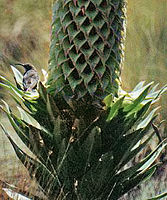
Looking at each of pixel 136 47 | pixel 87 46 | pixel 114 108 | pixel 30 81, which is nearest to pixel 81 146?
pixel 114 108

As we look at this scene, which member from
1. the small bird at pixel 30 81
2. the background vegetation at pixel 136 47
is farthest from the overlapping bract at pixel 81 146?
the background vegetation at pixel 136 47

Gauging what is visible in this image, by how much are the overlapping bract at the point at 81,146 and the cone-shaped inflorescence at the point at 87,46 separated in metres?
0.11

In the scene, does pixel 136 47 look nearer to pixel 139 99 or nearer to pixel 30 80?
pixel 30 80

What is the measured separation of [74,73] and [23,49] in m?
2.95

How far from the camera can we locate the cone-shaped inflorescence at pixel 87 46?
6.82 ft

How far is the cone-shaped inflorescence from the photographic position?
2.08 m

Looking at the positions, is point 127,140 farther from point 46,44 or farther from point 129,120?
point 46,44

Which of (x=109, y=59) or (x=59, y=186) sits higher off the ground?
(x=109, y=59)

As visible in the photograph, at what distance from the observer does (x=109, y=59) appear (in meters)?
2.16

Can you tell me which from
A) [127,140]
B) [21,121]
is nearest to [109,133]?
[127,140]

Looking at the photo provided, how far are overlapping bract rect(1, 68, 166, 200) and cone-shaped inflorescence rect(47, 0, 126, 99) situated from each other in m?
0.11

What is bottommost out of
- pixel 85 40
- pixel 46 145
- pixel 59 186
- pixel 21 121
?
pixel 59 186

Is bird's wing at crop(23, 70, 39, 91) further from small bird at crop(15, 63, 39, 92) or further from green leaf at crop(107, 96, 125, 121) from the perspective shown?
green leaf at crop(107, 96, 125, 121)

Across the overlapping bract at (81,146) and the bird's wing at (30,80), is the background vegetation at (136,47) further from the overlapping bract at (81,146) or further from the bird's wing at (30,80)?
the overlapping bract at (81,146)
